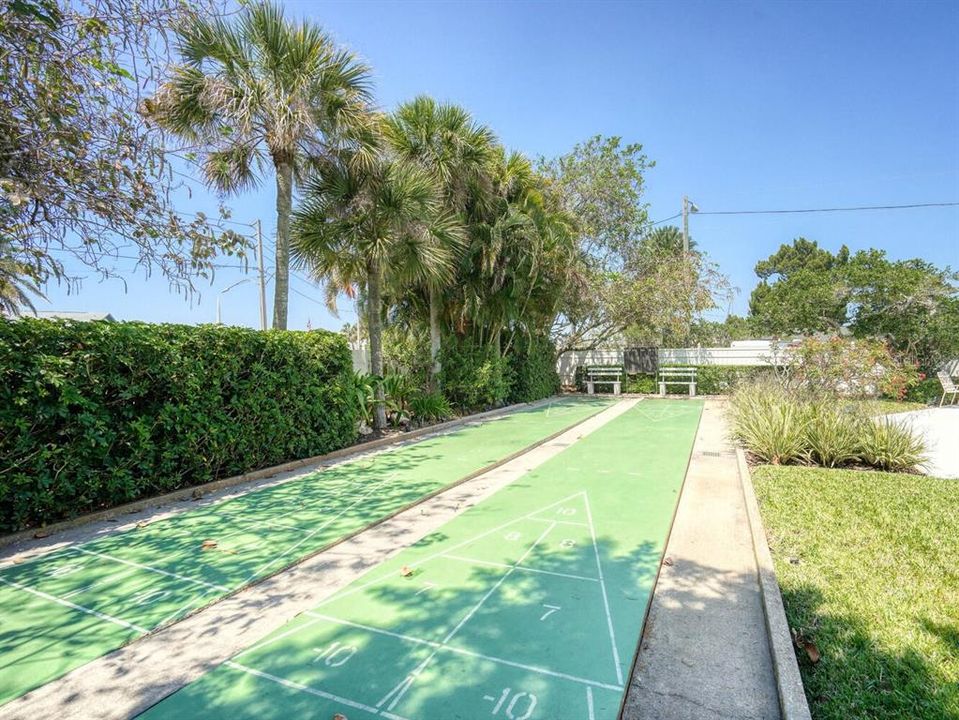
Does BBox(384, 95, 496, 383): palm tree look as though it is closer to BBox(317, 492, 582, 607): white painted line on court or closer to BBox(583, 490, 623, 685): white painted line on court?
BBox(317, 492, 582, 607): white painted line on court

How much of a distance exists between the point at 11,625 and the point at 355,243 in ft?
23.8

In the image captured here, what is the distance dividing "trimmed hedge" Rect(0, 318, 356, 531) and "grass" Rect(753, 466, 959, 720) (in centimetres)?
576

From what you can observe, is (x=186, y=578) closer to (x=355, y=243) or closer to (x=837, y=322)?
(x=355, y=243)

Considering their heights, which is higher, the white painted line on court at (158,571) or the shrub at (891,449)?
the shrub at (891,449)

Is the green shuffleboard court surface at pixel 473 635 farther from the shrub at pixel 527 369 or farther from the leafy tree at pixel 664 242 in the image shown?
the leafy tree at pixel 664 242

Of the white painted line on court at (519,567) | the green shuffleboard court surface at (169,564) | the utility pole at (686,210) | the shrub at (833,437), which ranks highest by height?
the utility pole at (686,210)

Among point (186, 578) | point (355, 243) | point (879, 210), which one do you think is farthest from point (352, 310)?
point (879, 210)

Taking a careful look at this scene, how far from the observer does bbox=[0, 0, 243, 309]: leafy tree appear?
3746 millimetres

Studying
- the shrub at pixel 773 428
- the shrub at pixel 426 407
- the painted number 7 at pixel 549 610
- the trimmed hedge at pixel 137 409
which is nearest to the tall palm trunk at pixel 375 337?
the shrub at pixel 426 407

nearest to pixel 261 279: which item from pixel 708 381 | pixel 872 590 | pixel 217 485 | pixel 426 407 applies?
pixel 426 407

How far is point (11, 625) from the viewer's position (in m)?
2.75

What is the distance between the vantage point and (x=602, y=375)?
1912 centimetres

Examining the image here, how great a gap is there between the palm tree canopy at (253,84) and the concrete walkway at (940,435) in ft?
32.8

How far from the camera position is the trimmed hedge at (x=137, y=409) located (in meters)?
4.07
